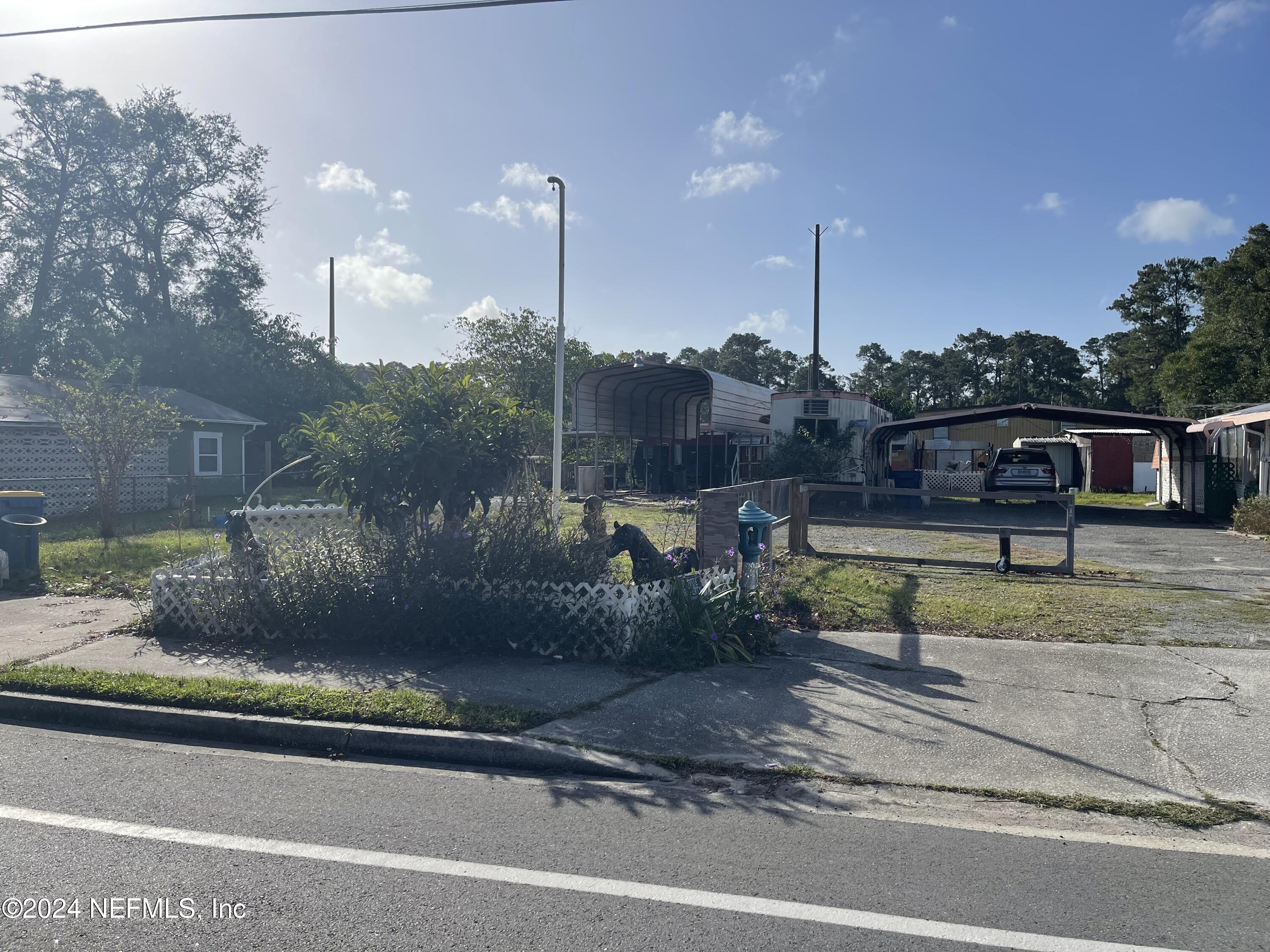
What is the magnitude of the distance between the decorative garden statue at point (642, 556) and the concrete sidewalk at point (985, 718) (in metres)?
1.20

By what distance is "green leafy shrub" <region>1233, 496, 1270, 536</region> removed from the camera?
1667cm

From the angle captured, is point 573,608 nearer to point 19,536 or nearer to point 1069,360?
point 19,536

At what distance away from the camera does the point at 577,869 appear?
11.8 ft

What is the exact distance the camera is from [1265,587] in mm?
10773

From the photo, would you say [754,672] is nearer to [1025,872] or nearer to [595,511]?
[595,511]

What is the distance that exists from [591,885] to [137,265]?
37.7 metres

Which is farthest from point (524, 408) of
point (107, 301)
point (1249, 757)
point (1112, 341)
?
point (1112, 341)

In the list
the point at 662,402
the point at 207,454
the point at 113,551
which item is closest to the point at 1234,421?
the point at 662,402

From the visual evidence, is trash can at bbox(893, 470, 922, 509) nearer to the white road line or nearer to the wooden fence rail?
the wooden fence rail

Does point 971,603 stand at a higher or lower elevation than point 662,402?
lower

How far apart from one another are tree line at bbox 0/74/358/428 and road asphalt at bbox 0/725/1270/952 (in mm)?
28221

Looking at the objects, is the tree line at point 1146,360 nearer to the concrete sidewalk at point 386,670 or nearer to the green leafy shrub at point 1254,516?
the green leafy shrub at point 1254,516

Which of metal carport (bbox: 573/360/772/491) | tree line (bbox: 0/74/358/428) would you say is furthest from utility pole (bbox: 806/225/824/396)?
tree line (bbox: 0/74/358/428)

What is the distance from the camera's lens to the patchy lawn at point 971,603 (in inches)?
326
